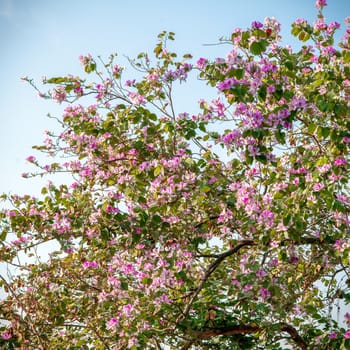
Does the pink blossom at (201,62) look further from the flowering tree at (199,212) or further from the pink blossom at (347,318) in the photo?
the pink blossom at (347,318)

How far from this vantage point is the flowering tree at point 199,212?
3543 mm

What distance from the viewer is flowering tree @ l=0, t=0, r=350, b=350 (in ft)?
11.6

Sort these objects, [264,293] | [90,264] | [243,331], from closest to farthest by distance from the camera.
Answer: [264,293]
[90,264]
[243,331]

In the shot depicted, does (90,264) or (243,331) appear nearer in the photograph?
(90,264)

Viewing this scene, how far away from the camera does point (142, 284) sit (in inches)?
163

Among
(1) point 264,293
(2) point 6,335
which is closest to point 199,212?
(1) point 264,293

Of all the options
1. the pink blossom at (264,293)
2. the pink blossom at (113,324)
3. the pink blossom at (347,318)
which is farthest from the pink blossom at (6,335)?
the pink blossom at (347,318)

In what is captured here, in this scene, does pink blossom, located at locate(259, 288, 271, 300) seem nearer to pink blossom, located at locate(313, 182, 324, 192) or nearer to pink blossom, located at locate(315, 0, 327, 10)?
pink blossom, located at locate(313, 182, 324, 192)

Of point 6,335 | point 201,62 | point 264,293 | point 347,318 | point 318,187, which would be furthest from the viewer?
point 6,335

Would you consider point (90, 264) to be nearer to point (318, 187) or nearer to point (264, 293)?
point (264, 293)

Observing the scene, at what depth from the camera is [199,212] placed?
4.66m

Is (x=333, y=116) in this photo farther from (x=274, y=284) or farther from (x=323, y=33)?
(x=274, y=284)

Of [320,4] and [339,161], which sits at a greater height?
[320,4]

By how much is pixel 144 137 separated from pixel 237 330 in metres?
2.16
